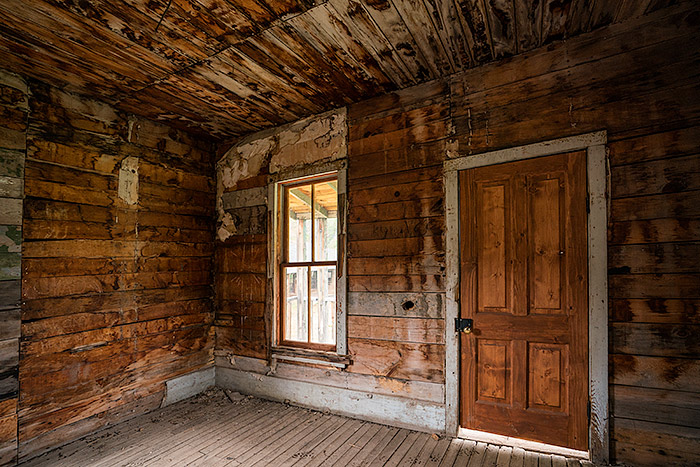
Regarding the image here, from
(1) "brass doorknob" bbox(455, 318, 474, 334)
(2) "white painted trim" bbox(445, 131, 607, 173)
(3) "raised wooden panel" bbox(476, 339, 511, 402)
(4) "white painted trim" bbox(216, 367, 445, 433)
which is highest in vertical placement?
(2) "white painted trim" bbox(445, 131, 607, 173)

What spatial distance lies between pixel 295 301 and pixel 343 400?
3.98ft

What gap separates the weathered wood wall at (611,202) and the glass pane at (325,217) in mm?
438

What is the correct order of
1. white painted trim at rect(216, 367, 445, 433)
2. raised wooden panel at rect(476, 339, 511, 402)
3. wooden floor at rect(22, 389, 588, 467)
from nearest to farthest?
wooden floor at rect(22, 389, 588, 467), raised wooden panel at rect(476, 339, 511, 402), white painted trim at rect(216, 367, 445, 433)

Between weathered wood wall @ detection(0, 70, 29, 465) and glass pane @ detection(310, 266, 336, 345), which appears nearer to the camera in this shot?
weathered wood wall @ detection(0, 70, 29, 465)

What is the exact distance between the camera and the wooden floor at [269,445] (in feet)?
7.72

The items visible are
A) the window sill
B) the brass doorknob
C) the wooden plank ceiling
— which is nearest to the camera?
the wooden plank ceiling

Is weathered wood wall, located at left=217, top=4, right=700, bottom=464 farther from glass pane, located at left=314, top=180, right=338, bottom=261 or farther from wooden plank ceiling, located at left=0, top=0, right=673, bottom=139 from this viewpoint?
glass pane, located at left=314, top=180, right=338, bottom=261

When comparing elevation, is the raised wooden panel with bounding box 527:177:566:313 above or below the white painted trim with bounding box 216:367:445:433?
above

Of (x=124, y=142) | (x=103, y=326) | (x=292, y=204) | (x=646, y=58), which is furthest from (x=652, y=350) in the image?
(x=124, y=142)

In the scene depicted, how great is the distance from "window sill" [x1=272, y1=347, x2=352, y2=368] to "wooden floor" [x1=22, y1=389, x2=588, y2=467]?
1.53 feet

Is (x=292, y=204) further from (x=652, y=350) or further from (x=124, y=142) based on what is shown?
(x=652, y=350)

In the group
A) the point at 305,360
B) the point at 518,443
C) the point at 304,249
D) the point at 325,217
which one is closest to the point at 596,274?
the point at 518,443

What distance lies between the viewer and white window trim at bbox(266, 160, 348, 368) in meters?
3.15

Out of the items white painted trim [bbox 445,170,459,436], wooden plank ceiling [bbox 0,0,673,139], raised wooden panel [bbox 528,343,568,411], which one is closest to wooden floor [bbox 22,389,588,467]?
white painted trim [bbox 445,170,459,436]
